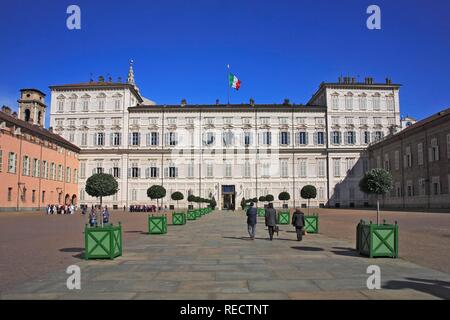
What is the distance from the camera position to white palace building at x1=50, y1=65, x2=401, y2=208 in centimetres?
6581

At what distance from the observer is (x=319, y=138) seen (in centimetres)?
6669

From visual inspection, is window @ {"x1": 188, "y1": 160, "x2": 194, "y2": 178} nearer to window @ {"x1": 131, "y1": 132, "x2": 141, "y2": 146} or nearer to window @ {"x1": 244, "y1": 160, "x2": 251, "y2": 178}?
window @ {"x1": 244, "y1": 160, "x2": 251, "y2": 178}

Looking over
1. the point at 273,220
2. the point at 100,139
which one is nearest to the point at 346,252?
the point at 273,220

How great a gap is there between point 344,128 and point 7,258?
60924 millimetres

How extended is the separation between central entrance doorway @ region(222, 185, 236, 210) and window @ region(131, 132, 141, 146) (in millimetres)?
15782

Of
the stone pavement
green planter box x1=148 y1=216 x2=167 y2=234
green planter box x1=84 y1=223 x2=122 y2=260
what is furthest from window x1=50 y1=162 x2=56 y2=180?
green planter box x1=84 y1=223 x2=122 y2=260

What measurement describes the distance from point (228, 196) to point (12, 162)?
3302 centimetres

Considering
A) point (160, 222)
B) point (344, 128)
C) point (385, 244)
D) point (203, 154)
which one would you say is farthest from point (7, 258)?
point (344, 128)

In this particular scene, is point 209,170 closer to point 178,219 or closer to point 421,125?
point 421,125

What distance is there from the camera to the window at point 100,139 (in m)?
66.9

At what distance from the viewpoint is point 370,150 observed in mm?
65000
